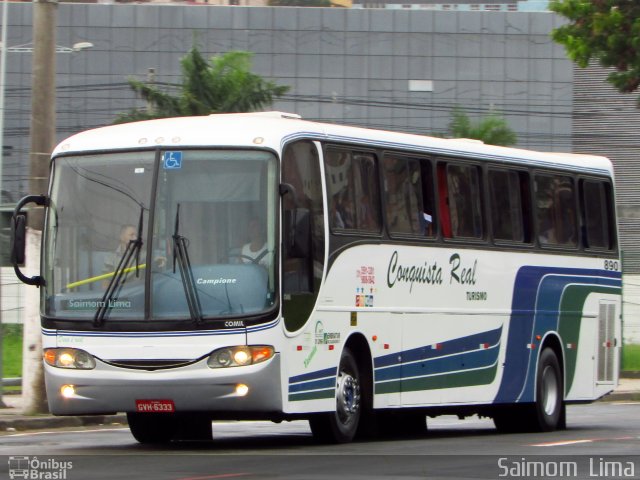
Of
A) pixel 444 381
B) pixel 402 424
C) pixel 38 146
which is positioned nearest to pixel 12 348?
pixel 38 146

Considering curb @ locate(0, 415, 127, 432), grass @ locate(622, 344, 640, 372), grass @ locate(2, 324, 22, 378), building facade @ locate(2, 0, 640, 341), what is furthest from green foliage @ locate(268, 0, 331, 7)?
curb @ locate(0, 415, 127, 432)

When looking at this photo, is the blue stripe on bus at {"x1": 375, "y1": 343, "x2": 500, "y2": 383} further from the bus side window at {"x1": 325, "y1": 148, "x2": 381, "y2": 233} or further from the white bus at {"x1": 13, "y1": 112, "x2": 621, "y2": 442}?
the bus side window at {"x1": 325, "y1": 148, "x2": 381, "y2": 233}

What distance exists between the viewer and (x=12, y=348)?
33.5 m

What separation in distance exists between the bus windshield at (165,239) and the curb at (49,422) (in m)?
3.93

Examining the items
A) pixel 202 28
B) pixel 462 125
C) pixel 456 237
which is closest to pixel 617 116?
pixel 462 125

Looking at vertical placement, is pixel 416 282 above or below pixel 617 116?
below

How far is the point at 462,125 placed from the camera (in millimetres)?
45250

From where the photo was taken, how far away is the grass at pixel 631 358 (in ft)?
108

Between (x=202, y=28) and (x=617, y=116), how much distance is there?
53.7 feet

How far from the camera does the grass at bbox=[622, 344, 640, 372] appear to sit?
32.9m

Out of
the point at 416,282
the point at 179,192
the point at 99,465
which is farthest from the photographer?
the point at 416,282

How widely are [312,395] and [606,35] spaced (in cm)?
686

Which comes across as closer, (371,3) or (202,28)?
(202,28)

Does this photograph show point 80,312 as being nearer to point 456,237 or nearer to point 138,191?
point 138,191
